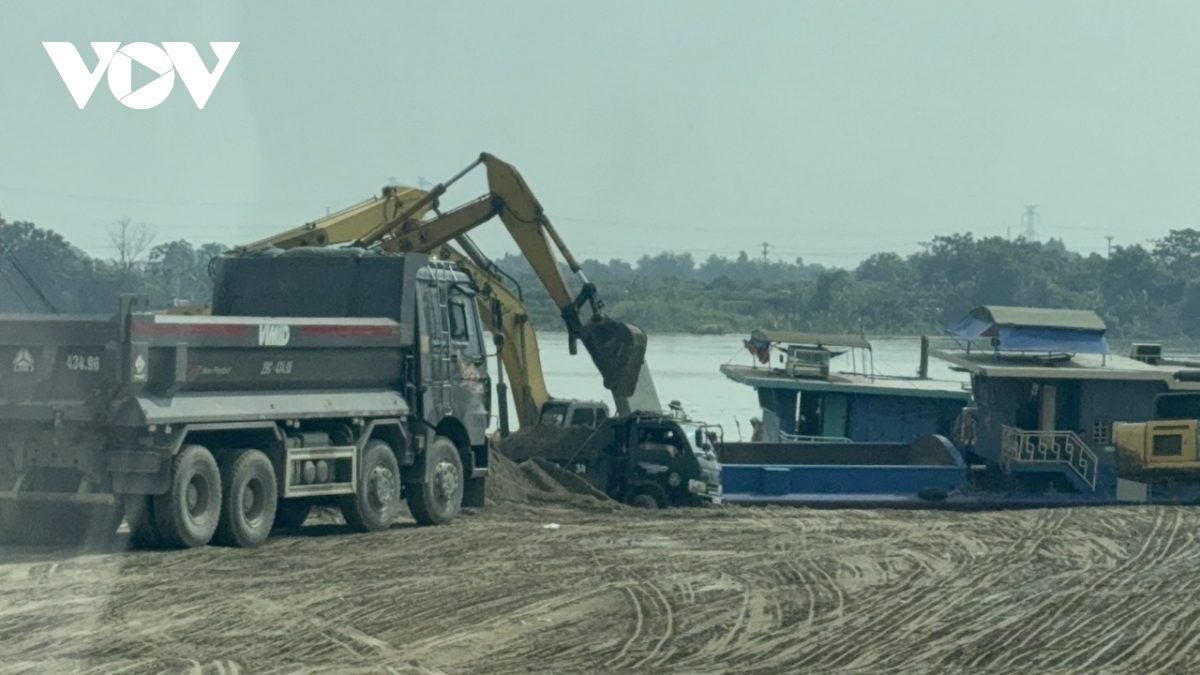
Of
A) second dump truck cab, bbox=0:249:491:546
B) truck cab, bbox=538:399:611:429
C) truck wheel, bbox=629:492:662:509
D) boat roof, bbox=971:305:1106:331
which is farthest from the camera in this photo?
boat roof, bbox=971:305:1106:331

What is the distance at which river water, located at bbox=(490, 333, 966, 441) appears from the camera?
5962cm

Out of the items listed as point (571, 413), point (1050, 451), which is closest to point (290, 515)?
point (571, 413)

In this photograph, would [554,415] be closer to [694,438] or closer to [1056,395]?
[694,438]

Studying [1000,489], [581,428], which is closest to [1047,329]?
[1000,489]

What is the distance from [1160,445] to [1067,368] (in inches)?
160

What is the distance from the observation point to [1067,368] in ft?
108

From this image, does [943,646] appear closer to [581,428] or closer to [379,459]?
[379,459]

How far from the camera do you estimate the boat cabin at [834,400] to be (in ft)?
121

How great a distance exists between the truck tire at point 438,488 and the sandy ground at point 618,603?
65 cm

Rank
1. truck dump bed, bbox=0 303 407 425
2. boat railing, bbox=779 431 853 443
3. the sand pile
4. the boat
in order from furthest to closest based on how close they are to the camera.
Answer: boat railing, bbox=779 431 853 443 → the boat → the sand pile → truck dump bed, bbox=0 303 407 425

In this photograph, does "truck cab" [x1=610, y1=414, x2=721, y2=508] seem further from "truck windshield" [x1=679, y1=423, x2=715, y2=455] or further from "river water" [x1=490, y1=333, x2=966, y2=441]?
"river water" [x1=490, y1=333, x2=966, y2=441]

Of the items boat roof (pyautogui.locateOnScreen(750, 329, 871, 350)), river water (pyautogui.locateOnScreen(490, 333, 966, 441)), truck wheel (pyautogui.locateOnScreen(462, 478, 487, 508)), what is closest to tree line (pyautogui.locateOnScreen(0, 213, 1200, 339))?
river water (pyautogui.locateOnScreen(490, 333, 966, 441))

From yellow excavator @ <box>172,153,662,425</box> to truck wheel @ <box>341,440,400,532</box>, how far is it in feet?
27.2

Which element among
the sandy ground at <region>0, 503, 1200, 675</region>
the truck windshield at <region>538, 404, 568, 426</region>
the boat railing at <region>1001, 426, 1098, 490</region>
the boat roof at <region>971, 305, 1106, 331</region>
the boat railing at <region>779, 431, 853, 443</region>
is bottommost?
the sandy ground at <region>0, 503, 1200, 675</region>
